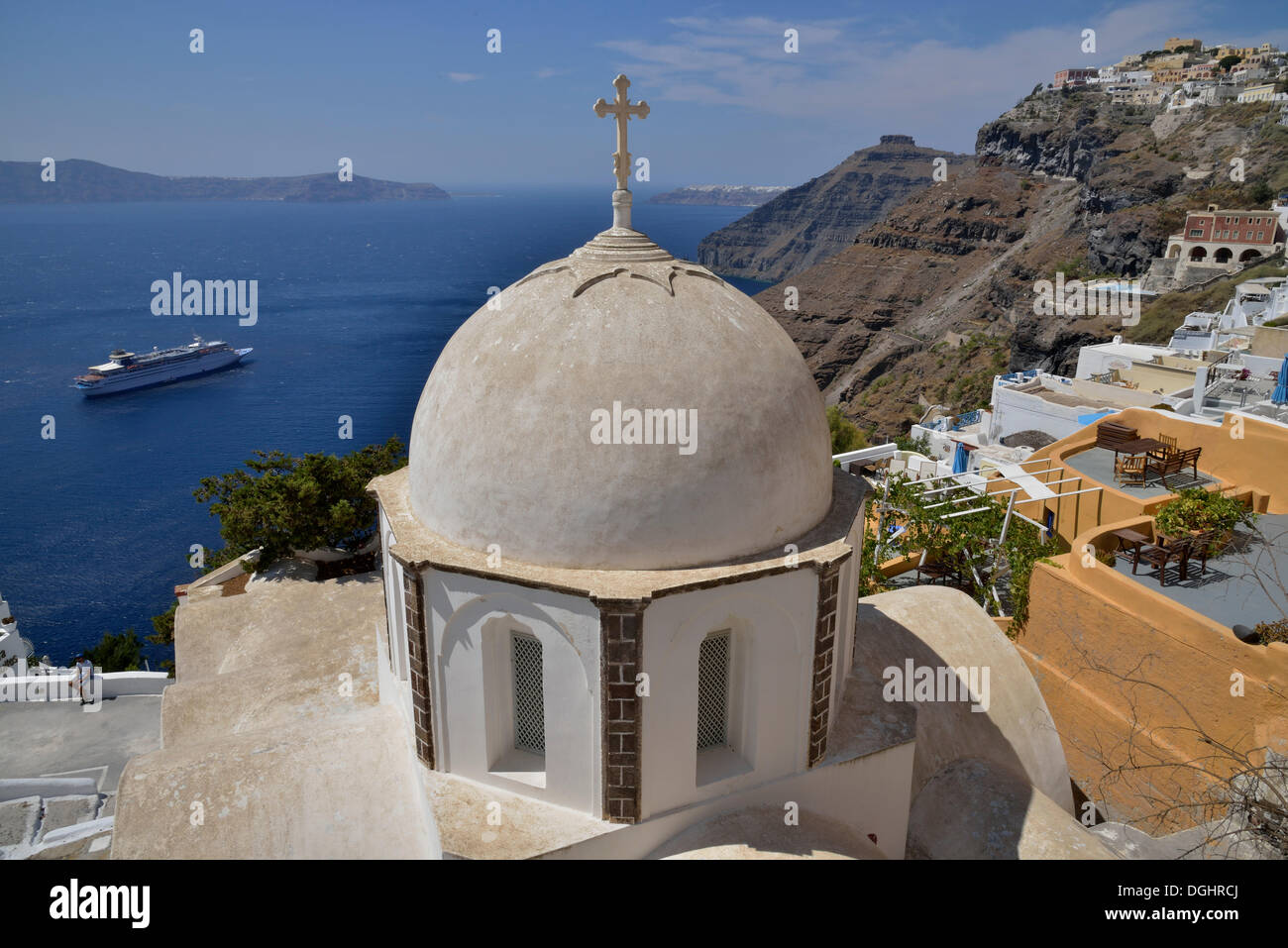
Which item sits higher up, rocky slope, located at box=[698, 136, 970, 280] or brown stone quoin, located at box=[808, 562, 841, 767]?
rocky slope, located at box=[698, 136, 970, 280]

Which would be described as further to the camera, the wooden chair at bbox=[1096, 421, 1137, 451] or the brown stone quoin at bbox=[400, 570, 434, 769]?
the wooden chair at bbox=[1096, 421, 1137, 451]

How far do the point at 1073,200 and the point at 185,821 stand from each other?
101298 mm

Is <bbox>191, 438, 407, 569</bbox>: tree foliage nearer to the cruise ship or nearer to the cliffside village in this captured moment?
the cruise ship

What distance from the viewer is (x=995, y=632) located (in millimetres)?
12211

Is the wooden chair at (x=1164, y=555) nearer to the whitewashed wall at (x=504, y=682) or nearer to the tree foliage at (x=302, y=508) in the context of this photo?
the whitewashed wall at (x=504, y=682)

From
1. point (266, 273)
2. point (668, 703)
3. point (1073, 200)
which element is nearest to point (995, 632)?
point (668, 703)

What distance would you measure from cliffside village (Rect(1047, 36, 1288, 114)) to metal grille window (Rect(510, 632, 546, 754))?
307ft

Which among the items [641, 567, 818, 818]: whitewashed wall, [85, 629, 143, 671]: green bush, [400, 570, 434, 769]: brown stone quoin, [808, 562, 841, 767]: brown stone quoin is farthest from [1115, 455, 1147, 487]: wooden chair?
[85, 629, 143, 671]: green bush

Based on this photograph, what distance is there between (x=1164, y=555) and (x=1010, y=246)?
92.9m

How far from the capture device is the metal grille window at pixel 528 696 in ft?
26.7

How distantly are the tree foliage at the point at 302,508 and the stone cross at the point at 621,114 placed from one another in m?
11.3

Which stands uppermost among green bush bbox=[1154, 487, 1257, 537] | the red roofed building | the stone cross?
the red roofed building

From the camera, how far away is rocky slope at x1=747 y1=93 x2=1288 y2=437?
2660 inches

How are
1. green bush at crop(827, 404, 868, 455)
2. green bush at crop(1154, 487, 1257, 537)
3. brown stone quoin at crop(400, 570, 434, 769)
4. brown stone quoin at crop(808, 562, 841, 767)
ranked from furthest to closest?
green bush at crop(827, 404, 868, 455)
green bush at crop(1154, 487, 1257, 537)
brown stone quoin at crop(808, 562, 841, 767)
brown stone quoin at crop(400, 570, 434, 769)
